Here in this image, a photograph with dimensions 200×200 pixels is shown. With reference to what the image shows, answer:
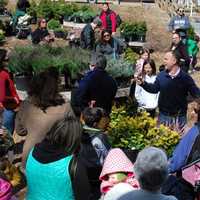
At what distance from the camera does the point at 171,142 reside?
6.32 m

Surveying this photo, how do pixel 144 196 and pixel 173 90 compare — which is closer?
pixel 144 196

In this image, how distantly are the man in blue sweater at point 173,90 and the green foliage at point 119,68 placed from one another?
131 centimetres

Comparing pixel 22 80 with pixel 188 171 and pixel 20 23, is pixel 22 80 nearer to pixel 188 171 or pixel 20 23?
pixel 188 171

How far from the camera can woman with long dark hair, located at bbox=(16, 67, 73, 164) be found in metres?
5.61

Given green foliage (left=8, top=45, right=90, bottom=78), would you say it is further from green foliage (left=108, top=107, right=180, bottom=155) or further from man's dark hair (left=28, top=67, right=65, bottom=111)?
man's dark hair (left=28, top=67, right=65, bottom=111)

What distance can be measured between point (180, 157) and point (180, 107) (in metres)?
2.50

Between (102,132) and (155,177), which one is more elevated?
(155,177)

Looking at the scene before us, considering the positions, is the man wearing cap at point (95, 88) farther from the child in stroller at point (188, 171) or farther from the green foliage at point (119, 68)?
the child in stroller at point (188, 171)

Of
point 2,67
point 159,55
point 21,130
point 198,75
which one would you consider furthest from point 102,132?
point 159,55

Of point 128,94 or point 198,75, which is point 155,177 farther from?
Result: point 198,75

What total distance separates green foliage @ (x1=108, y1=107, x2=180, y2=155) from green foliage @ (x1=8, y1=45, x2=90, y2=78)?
2192 mm

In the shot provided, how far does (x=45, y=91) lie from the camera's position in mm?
5617

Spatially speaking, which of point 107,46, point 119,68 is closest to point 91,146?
point 119,68

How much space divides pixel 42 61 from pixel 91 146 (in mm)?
3303
